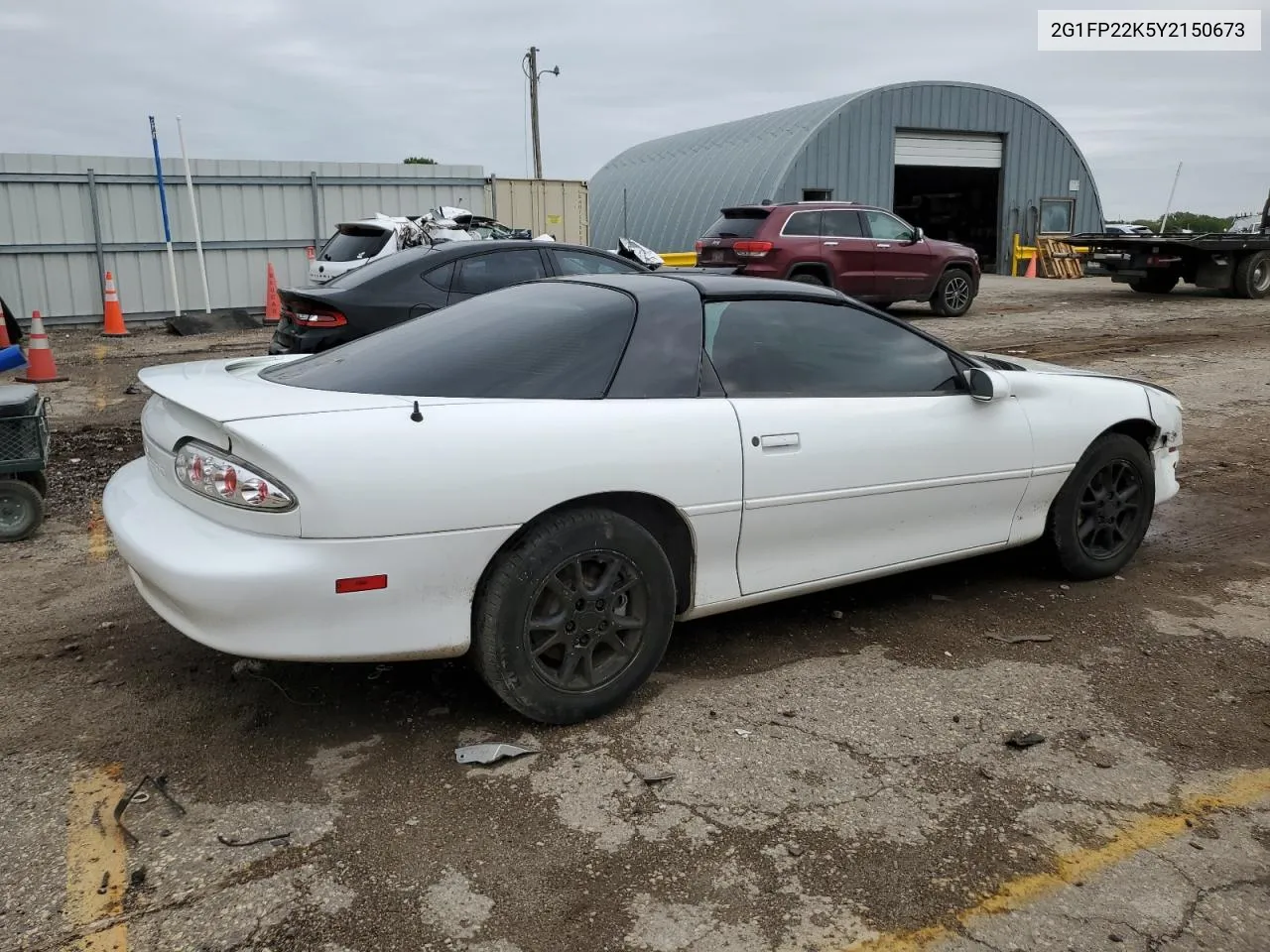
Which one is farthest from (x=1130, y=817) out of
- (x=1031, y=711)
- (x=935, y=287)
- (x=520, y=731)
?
(x=935, y=287)

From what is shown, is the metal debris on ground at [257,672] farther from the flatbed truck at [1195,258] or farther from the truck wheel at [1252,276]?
the truck wheel at [1252,276]

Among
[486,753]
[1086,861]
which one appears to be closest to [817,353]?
[486,753]

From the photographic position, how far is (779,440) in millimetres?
3768

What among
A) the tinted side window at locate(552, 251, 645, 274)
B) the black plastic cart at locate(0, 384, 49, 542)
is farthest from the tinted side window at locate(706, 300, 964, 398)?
the tinted side window at locate(552, 251, 645, 274)

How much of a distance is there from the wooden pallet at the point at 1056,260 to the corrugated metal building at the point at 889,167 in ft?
4.69

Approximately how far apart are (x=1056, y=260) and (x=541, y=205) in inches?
584

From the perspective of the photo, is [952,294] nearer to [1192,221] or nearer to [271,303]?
[271,303]

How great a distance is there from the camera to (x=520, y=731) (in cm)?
343

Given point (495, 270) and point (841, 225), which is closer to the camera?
point (495, 270)

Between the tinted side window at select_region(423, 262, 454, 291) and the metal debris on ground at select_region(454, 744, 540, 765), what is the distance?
5618mm

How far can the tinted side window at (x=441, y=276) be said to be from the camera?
27.3ft

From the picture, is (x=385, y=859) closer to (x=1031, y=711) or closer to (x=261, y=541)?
(x=261, y=541)

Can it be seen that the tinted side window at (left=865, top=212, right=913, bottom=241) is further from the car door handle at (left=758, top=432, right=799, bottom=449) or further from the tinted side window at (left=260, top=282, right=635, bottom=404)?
the car door handle at (left=758, top=432, right=799, bottom=449)

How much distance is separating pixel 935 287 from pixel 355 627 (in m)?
14.7
